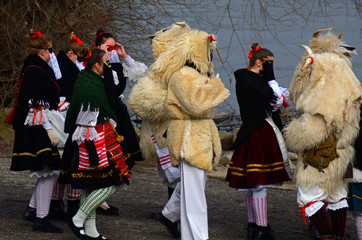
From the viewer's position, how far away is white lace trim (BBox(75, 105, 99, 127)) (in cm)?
487

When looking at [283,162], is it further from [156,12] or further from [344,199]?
[156,12]

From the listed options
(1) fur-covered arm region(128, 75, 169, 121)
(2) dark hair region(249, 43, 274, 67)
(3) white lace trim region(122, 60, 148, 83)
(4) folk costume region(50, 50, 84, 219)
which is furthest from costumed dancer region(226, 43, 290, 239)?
(4) folk costume region(50, 50, 84, 219)

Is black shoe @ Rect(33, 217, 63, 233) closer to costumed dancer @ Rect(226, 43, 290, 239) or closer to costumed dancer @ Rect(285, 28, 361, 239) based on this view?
costumed dancer @ Rect(226, 43, 290, 239)

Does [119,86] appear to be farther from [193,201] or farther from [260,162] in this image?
[260,162]

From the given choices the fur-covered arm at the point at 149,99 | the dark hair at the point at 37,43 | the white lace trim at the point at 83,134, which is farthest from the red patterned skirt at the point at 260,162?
the dark hair at the point at 37,43

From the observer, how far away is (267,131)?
548cm

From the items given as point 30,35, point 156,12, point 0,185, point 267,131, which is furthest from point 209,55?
point 156,12

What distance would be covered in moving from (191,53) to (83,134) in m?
1.05

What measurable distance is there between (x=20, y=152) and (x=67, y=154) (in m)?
0.49

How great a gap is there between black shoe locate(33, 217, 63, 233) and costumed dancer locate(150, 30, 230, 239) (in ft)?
3.61

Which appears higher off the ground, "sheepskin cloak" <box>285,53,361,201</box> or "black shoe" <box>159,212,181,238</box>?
"sheepskin cloak" <box>285,53,361,201</box>

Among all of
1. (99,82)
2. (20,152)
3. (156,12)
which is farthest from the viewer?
(156,12)

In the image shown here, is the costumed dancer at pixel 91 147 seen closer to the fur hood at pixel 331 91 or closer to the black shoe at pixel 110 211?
the black shoe at pixel 110 211

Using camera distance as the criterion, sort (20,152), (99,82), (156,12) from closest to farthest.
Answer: (99,82), (20,152), (156,12)
